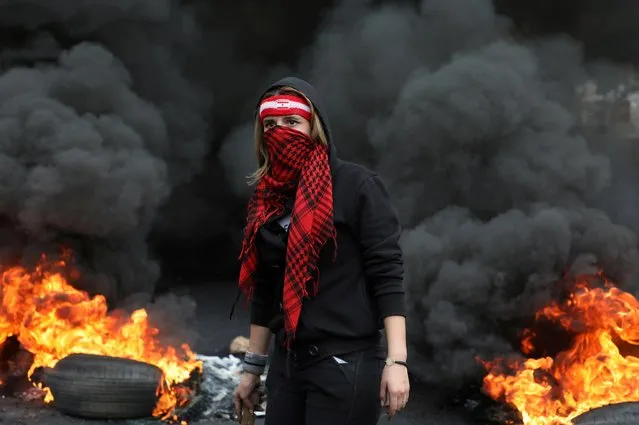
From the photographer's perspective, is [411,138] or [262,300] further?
[411,138]

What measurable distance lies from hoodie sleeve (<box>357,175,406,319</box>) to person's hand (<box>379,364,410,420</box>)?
7.0 inches

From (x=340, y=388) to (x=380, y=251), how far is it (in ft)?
1.51

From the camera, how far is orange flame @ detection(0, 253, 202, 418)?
278 inches

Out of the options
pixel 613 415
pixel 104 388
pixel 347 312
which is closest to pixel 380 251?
pixel 347 312

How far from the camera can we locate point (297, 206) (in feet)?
7.47

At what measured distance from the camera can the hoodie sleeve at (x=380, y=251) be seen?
225cm

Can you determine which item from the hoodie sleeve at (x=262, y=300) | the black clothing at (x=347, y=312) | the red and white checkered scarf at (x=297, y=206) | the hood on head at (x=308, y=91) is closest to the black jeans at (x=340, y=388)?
the black clothing at (x=347, y=312)

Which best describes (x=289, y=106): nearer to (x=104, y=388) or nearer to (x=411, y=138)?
(x=104, y=388)

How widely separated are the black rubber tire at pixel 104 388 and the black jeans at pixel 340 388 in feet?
14.3

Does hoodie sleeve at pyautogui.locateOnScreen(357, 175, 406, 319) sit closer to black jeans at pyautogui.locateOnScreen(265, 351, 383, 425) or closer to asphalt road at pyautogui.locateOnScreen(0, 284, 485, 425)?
black jeans at pyautogui.locateOnScreen(265, 351, 383, 425)

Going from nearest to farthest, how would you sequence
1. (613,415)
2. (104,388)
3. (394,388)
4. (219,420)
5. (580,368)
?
1. (394,388)
2. (613,415)
3. (104,388)
4. (580,368)
5. (219,420)

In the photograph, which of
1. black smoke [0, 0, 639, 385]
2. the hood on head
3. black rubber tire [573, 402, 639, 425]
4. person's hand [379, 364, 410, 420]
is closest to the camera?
person's hand [379, 364, 410, 420]

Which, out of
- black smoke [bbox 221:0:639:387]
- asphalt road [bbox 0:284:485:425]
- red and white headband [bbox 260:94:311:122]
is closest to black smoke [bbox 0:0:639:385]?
black smoke [bbox 221:0:639:387]

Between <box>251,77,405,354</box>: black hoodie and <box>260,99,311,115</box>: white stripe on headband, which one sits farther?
<box>260,99,311,115</box>: white stripe on headband
